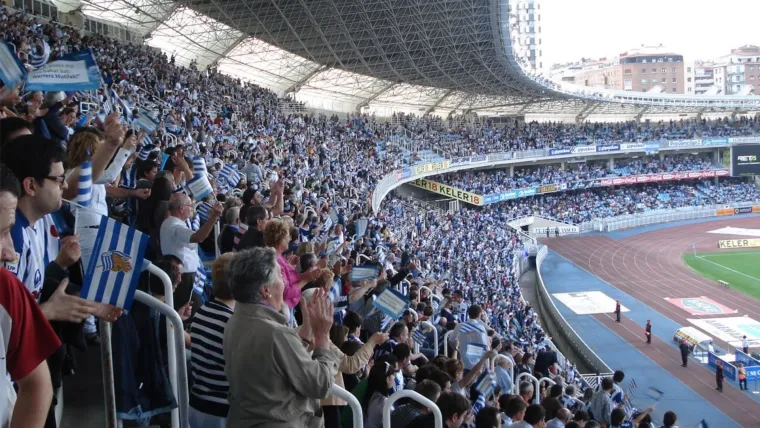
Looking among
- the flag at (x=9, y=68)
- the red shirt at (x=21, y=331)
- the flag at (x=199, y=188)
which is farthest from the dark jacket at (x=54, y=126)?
the red shirt at (x=21, y=331)

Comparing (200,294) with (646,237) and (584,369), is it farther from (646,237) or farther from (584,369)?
(646,237)

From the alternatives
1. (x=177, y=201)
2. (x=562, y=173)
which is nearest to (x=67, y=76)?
(x=177, y=201)

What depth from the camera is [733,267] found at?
36.8 metres

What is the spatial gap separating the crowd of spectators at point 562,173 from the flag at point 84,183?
43784mm

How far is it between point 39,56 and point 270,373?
6.97 metres

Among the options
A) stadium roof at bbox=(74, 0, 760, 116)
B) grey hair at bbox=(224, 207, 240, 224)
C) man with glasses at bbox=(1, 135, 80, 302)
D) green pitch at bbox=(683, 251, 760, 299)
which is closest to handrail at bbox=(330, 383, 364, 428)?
man with glasses at bbox=(1, 135, 80, 302)

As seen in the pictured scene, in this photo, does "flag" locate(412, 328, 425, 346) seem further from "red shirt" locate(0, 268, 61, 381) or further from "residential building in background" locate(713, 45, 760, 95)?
"residential building in background" locate(713, 45, 760, 95)

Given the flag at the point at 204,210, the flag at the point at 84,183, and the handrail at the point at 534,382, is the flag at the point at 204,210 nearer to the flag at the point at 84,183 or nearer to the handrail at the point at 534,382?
the flag at the point at 84,183

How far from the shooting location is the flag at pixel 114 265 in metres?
2.83

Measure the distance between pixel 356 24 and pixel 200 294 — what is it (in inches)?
1225

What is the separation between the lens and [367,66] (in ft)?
140

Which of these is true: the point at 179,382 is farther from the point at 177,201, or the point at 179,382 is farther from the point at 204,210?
the point at 204,210

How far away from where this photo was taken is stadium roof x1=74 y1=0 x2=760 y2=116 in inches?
1252

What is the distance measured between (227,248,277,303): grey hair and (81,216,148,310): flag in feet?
1.36
